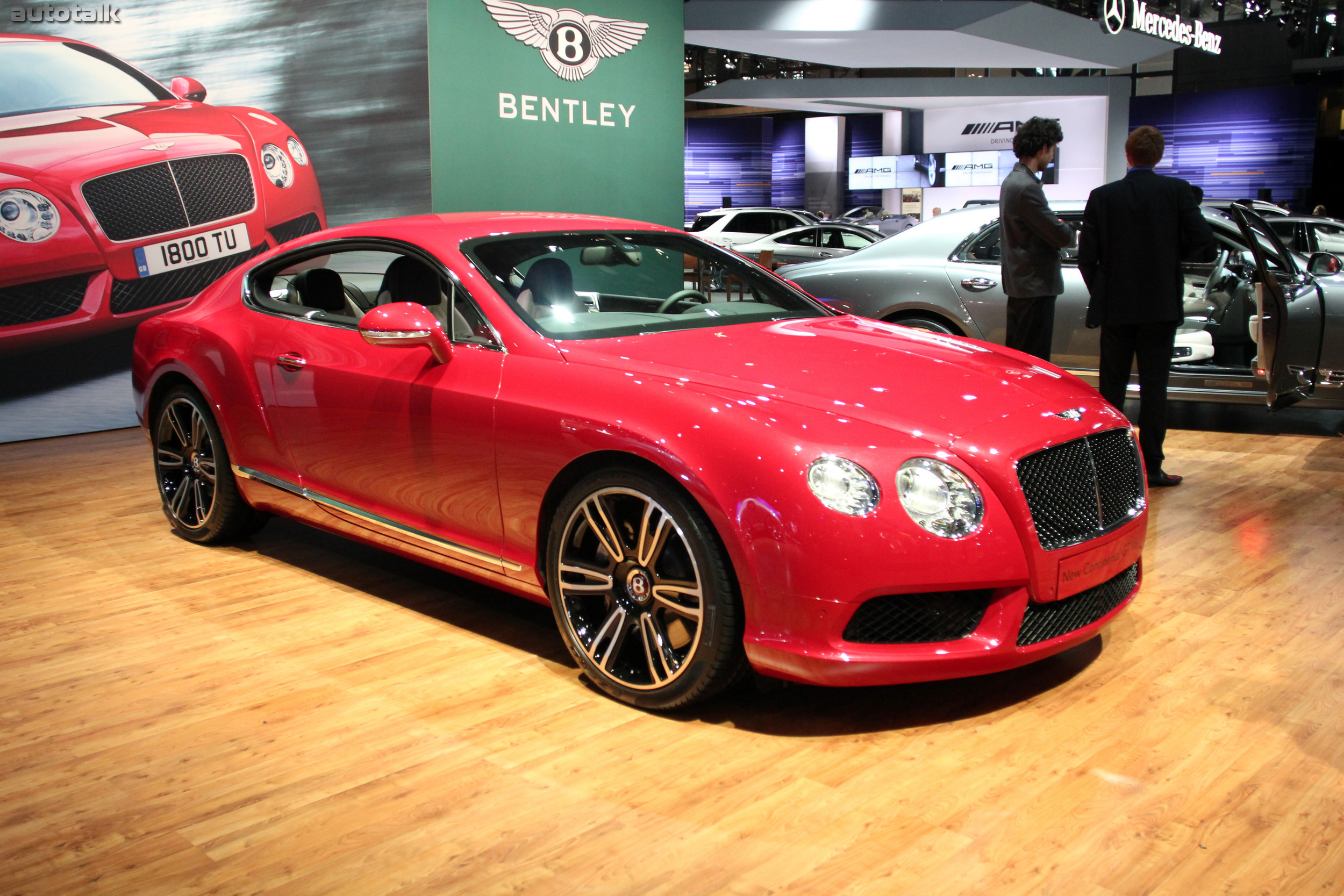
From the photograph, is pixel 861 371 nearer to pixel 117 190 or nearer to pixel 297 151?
pixel 117 190

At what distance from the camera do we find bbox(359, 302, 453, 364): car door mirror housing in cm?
311

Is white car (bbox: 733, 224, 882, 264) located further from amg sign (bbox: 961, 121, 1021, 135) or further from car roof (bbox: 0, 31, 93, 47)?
car roof (bbox: 0, 31, 93, 47)

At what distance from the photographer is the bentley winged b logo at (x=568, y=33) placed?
7160mm

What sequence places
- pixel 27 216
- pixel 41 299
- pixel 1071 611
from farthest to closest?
pixel 41 299, pixel 27 216, pixel 1071 611

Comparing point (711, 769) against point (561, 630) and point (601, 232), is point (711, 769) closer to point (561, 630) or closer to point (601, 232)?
point (561, 630)

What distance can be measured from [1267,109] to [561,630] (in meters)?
24.4

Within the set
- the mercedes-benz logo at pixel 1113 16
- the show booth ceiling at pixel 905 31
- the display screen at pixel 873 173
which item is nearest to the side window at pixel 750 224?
the show booth ceiling at pixel 905 31

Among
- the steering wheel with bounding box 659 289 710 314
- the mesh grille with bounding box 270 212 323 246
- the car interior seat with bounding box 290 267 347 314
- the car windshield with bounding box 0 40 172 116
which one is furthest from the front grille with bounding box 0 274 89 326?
the steering wheel with bounding box 659 289 710 314

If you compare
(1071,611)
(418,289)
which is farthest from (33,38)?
(1071,611)

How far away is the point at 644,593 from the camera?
9.05 feet

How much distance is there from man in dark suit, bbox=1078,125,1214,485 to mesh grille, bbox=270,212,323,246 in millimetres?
4720

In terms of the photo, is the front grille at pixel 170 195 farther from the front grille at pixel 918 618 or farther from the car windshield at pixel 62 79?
the front grille at pixel 918 618

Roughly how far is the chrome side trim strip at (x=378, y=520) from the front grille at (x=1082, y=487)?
136 centimetres

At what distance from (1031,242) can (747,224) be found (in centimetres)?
1312
